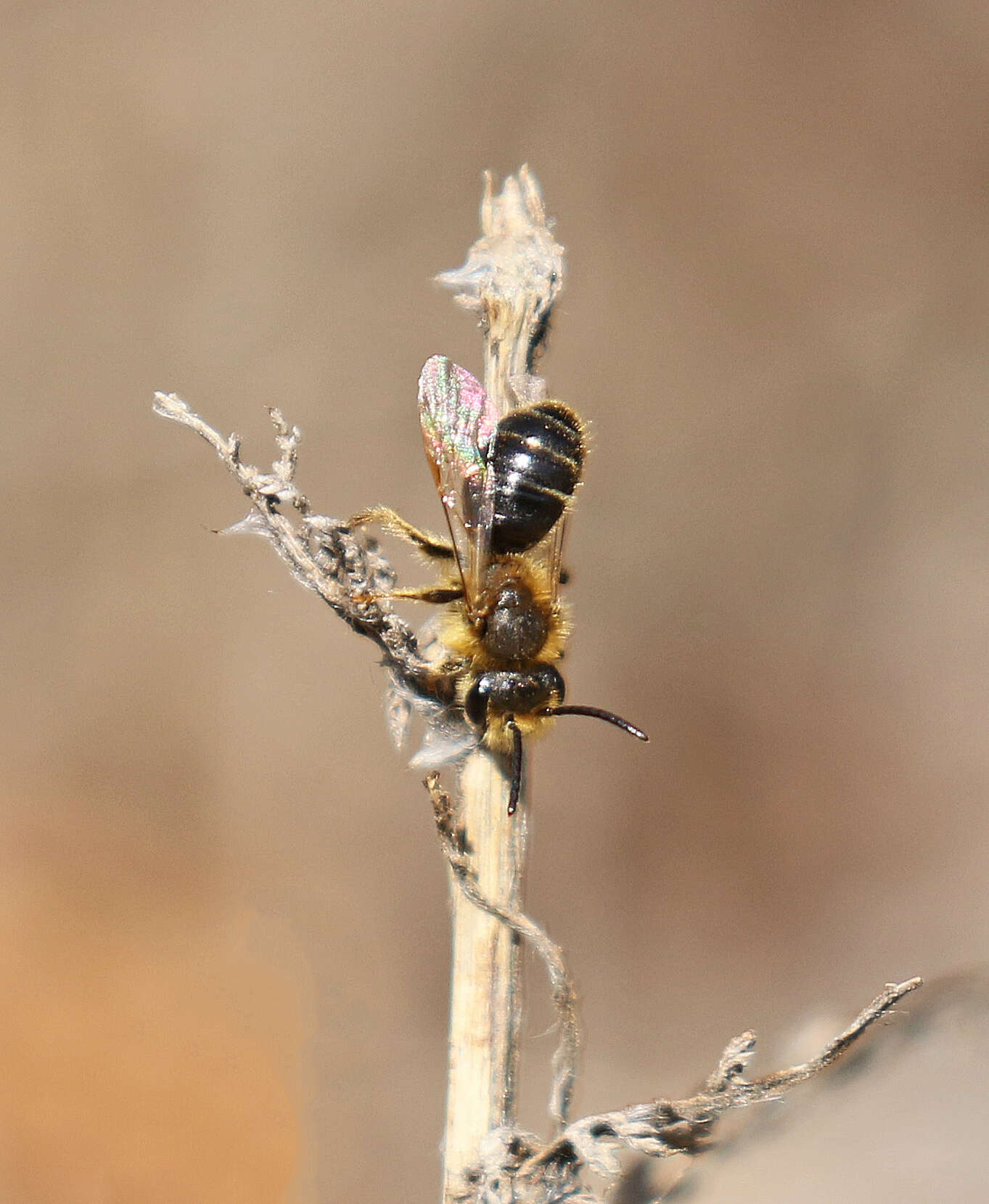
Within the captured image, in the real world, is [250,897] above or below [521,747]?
above

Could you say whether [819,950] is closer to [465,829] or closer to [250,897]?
[250,897]

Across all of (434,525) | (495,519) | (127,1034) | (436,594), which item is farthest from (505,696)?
(127,1034)

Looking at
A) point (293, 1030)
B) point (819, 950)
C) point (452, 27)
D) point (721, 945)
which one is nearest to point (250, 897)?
point (293, 1030)

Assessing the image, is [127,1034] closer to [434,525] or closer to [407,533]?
[434,525]

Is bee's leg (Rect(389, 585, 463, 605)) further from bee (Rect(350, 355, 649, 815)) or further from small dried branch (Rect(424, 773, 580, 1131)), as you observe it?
small dried branch (Rect(424, 773, 580, 1131))

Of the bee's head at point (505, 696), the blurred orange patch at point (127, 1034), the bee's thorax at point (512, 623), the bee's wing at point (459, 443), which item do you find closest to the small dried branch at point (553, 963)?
the bee's head at point (505, 696)

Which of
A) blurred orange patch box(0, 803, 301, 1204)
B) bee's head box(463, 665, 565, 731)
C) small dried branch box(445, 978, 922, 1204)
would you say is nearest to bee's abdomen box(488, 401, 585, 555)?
bee's head box(463, 665, 565, 731)
